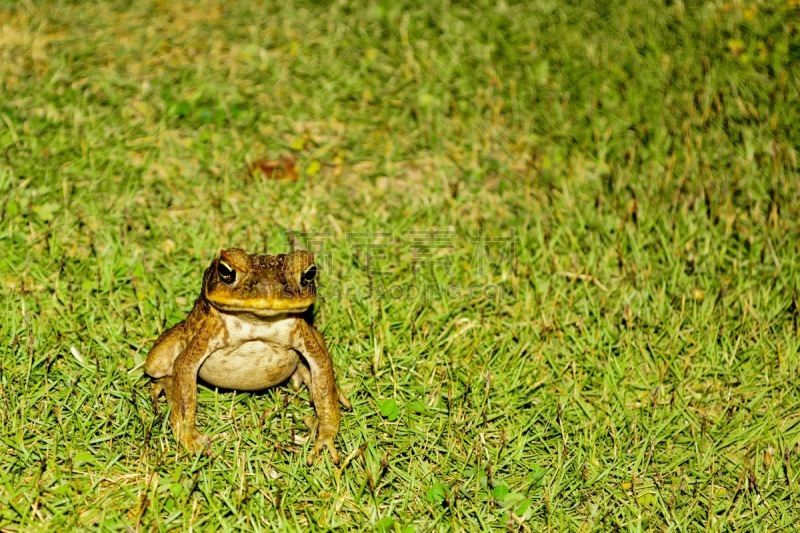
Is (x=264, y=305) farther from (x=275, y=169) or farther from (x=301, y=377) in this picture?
(x=275, y=169)

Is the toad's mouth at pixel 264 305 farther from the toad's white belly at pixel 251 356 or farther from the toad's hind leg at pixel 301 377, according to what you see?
the toad's hind leg at pixel 301 377

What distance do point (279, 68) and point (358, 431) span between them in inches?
122

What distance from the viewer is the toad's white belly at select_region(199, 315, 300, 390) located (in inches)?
131

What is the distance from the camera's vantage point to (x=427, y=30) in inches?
240

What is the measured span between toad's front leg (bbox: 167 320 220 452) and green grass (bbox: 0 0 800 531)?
3.7 inches

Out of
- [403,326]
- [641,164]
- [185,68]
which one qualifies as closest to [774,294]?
[641,164]

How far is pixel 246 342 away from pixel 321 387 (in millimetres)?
358

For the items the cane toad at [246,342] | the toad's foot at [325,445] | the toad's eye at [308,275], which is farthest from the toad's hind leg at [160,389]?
the toad's eye at [308,275]

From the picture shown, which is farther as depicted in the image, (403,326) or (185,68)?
(185,68)

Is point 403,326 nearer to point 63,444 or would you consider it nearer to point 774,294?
point 63,444

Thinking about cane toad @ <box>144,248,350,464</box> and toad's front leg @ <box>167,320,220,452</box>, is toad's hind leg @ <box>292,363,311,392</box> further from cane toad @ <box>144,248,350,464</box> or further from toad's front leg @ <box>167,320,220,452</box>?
toad's front leg @ <box>167,320,220,452</box>

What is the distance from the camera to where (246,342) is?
11.0 feet

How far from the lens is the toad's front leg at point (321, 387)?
341cm

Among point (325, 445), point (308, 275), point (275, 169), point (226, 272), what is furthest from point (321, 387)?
point (275, 169)
